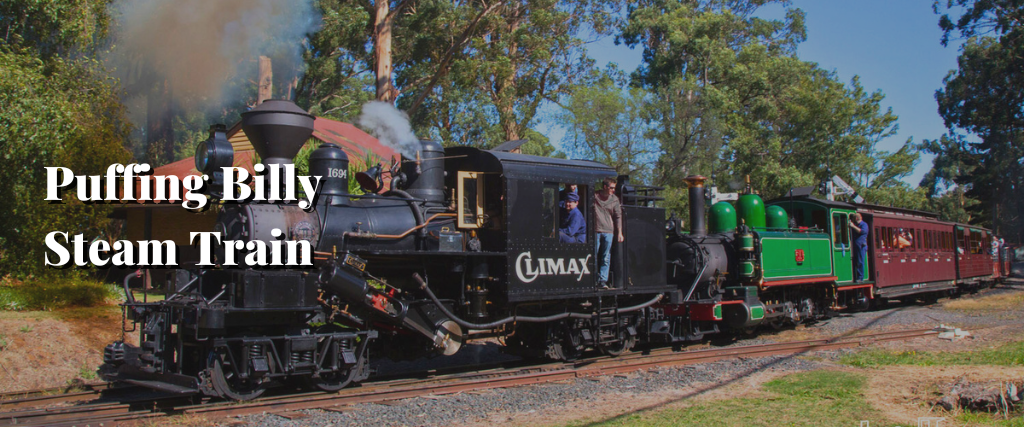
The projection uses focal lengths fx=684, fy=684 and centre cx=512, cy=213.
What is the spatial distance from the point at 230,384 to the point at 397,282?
232 centimetres

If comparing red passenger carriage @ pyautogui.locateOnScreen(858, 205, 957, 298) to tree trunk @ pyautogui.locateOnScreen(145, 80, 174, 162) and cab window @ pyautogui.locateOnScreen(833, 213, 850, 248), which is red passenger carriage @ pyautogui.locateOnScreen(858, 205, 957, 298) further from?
tree trunk @ pyautogui.locateOnScreen(145, 80, 174, 162)

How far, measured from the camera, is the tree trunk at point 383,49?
23.2 metres

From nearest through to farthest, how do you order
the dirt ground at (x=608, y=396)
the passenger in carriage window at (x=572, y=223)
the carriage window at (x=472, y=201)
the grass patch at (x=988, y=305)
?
the dirt ground at (x=608, y=396) → the carriage window at (x=472, y=201) → the passenger in carriage window at (x=572, y=223) → the grass patch at (x=988, y=305)

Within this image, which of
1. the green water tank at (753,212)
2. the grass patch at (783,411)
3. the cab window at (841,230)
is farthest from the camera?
the cab window at (841,230)

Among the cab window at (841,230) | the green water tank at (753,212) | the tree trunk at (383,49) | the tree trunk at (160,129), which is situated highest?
the tree trunk at (383,49)

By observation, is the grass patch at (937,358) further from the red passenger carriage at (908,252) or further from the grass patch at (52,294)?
the grass patch at (52,294)

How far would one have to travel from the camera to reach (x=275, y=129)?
27.0 feet

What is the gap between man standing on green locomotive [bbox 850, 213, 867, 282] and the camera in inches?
669

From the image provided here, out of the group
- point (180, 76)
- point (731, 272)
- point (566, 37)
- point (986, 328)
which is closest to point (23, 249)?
point (180, 76)

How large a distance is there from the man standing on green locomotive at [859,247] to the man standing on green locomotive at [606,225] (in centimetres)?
932

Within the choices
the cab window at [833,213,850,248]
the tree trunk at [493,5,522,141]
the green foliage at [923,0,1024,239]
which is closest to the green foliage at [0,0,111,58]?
the tree trunk at [493,5,522,141]

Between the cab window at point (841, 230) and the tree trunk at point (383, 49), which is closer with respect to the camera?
the cab window at point (841, 230)

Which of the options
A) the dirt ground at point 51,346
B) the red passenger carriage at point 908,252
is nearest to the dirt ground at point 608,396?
the dirt ground at point 51,346

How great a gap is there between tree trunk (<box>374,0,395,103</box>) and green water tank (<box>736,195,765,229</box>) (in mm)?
12800
